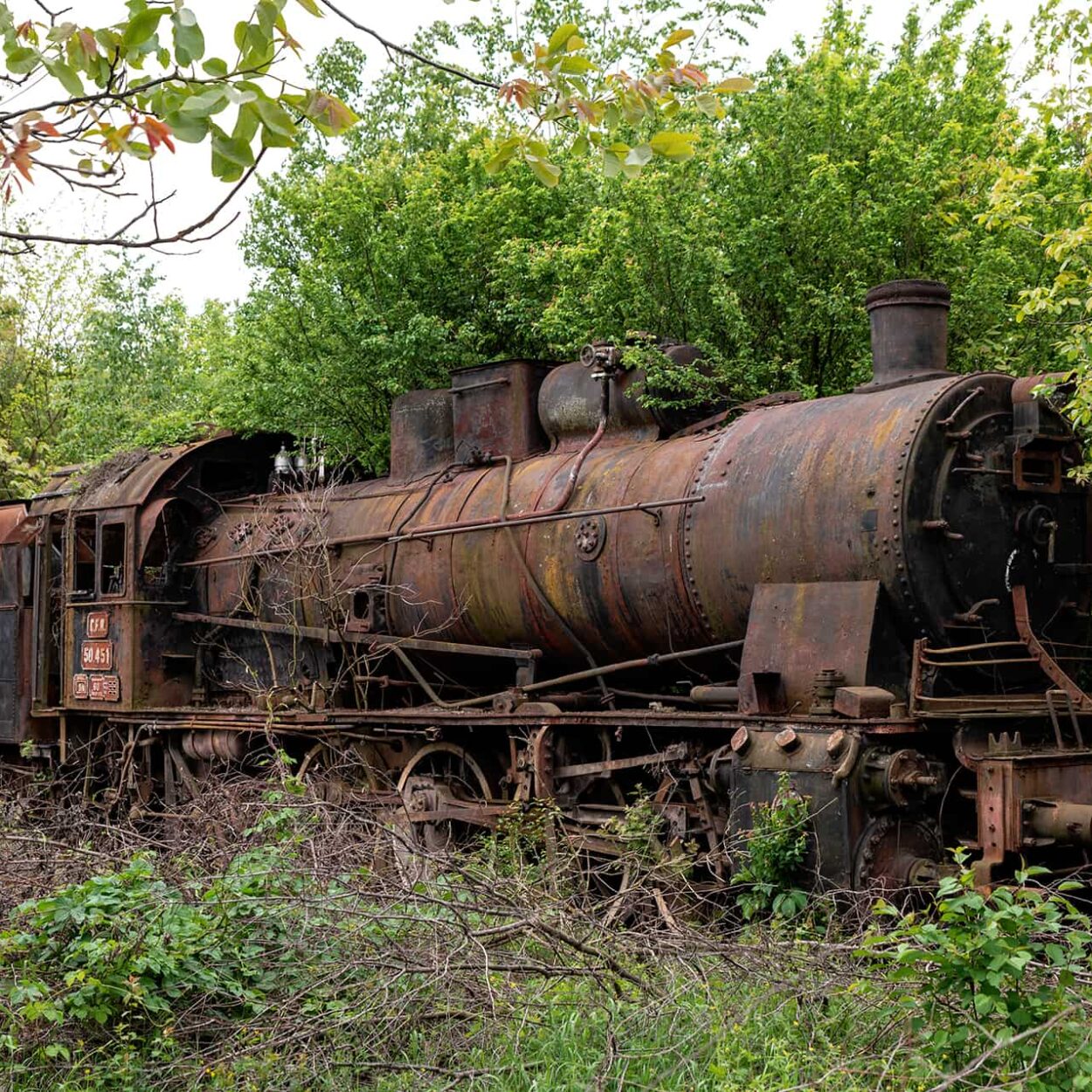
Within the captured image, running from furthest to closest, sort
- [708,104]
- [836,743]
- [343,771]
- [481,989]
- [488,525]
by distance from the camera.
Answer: [343,771] → [488,525] → [836,743] → [481,989] → [708,104]

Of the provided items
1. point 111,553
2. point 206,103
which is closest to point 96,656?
point 111,553

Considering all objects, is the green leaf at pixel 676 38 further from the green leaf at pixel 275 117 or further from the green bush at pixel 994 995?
the green bush at pixel 994 995

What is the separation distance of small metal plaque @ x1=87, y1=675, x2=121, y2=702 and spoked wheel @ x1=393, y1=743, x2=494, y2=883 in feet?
11.8

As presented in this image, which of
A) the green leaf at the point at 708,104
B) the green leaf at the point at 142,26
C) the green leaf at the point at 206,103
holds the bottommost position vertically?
the green leaf at the point at 206,103

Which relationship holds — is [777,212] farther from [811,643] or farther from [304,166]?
[304,166]

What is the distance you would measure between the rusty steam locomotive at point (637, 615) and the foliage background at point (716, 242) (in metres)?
1.63

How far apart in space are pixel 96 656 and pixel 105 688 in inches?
12.9

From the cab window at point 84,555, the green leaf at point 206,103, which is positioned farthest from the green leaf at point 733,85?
the cab window at point 84,555

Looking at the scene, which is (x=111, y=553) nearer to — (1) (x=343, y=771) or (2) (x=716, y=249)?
(1) (x=343, y=771)

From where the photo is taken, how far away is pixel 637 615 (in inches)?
330

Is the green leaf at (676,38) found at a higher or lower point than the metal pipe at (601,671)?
higher

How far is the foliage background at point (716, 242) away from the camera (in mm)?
12078

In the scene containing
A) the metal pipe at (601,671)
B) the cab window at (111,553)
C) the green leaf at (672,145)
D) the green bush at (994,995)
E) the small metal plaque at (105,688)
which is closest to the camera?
the green bush at (994,995)

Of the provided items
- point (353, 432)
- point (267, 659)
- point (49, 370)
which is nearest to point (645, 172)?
point (353, 432)
